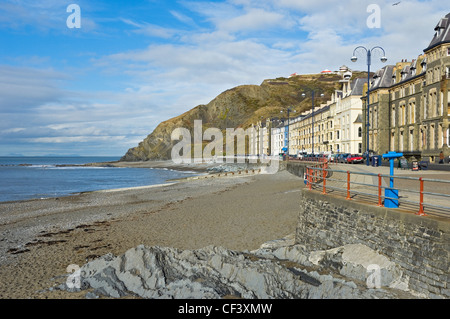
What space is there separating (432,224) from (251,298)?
4349 millimetres

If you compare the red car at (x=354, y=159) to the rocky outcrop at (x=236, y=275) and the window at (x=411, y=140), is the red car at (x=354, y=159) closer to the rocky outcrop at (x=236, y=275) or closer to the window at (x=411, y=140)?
the window at (x=411, y=140)

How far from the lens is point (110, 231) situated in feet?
56.0

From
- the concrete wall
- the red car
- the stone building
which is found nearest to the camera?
the concrete wall

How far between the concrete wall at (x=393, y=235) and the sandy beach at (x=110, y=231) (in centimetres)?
279

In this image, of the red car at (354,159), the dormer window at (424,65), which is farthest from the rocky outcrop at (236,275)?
the dormer window at (424,65)

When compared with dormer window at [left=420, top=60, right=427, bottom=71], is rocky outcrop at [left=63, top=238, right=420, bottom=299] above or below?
below

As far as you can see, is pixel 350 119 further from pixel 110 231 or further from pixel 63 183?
pixel 110 231

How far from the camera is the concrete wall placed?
741cm

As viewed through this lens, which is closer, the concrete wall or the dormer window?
the concrete wall

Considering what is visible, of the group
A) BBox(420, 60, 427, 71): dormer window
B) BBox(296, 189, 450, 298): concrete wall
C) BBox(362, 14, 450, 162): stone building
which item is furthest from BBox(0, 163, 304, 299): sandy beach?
BBox(420, 60, 427, 71): dormer window

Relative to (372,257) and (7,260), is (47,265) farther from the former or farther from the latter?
(372,257)

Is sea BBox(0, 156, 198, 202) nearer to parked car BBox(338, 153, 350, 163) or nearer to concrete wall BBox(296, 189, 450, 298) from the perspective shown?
parked car BBox(338, 153, 350, 163)

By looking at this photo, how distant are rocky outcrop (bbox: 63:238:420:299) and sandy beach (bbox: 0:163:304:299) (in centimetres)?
110

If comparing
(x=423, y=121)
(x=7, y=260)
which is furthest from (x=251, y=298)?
(x=423, y=121)
